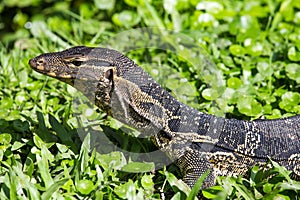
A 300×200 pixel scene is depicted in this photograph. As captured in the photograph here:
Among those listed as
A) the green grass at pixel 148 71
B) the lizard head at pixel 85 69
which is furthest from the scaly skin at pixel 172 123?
the green grass at pixel 148 71

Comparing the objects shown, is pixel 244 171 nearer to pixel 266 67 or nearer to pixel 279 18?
pixel 266 67

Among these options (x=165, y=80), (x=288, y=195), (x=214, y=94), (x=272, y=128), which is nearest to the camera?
(x=288, y=195)

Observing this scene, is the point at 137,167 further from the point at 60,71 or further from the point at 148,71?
the point at 148,71

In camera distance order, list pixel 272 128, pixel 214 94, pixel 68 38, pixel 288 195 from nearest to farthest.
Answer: pixel 288 195
pixel 272 128
pixel 214 94
pixel 68 38

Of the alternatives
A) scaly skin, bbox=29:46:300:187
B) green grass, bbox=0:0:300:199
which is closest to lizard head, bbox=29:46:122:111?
scaly skin, bbox=29:46:300:187

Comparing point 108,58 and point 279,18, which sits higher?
point 108,58

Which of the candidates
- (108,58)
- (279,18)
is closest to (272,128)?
(108,58)
